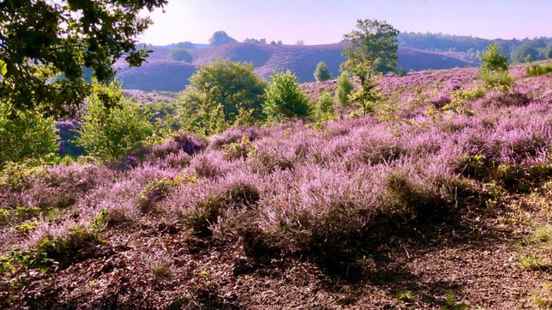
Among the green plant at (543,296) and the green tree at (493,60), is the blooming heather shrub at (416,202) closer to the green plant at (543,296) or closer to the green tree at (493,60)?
the green plant at (543,296)

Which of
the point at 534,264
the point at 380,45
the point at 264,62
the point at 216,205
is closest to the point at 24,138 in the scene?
the point at 216,205

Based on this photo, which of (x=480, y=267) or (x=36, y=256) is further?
(x=36, y=256)

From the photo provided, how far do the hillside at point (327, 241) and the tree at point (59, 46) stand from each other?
1.65 meters

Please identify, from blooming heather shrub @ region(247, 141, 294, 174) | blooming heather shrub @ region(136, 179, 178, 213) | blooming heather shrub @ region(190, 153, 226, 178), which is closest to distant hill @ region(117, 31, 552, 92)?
blooming heather shrub @ region(190, 153, 226, 178)

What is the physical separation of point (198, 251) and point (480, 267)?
103 inches

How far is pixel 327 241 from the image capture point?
3469 millimetres

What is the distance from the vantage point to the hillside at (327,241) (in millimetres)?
2891

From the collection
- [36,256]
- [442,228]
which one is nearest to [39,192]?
[36,256]

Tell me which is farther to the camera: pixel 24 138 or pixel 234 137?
pixel 24 138

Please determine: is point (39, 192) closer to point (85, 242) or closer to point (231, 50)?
point (85, 242)

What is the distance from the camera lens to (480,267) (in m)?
2.96

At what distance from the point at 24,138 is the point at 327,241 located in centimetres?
1438

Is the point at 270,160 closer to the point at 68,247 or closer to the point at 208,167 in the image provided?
the point at 208,167

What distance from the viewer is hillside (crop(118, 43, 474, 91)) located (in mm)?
137500
